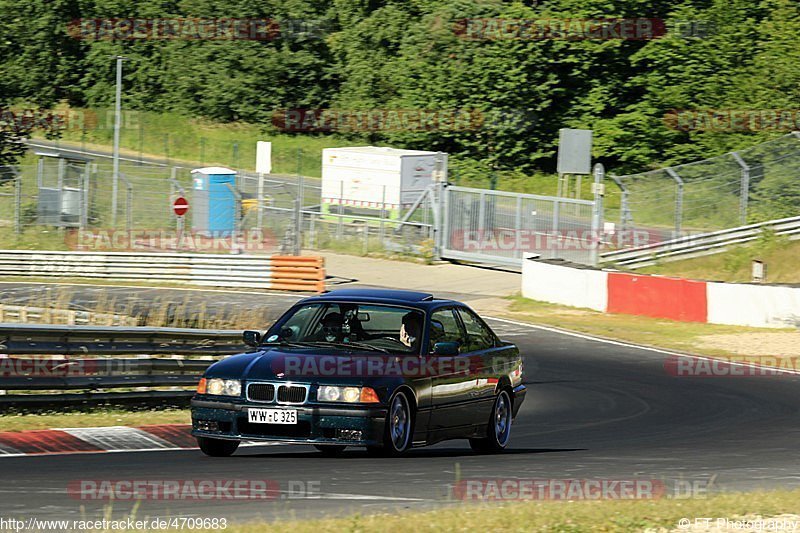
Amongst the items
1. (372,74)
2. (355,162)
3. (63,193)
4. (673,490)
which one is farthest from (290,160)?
(673,490)

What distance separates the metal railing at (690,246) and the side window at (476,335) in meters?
19.7

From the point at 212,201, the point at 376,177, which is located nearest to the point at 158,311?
the point at 212,201

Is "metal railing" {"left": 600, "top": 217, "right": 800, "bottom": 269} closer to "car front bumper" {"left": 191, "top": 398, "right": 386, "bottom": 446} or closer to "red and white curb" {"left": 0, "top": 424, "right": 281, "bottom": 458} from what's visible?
"red and white curb" {"left": 0, "top": 424, "right": 281, "bottom": 458}

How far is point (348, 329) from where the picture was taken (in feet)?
35.1

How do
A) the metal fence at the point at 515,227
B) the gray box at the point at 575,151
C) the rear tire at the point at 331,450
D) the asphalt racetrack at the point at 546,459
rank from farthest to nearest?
the metal fence at the point at 515,227, the gray box at the point at 575,151, the rear tire at the point at 331,450, the asphalt racetrack at the point at 546,459

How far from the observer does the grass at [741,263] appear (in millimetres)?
30578

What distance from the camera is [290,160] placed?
5906 cm

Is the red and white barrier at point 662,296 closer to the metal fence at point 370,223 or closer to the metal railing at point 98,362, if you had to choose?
the metal fence at point 370,223

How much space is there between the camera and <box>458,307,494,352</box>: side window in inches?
455

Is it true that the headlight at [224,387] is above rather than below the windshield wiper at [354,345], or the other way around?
below

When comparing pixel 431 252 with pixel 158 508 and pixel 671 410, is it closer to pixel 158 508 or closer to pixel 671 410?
pixel 671 410

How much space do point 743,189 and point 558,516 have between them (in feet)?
80.9

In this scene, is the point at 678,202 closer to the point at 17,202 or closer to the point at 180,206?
the point at 180,206

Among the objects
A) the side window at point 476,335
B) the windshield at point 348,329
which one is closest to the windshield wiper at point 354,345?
the windshield at point 348,329
